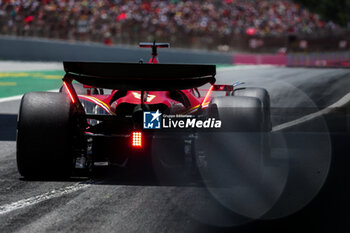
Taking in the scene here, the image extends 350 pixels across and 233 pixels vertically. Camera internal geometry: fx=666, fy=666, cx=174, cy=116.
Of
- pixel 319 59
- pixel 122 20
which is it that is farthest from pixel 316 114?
pixel 319 59

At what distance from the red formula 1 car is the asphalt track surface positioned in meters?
0.28

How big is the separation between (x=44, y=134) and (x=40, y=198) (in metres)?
0.79

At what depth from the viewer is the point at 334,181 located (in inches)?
261

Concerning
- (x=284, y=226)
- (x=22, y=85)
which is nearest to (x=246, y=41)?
(x=22, y=85)

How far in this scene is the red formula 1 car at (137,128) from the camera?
6.40m

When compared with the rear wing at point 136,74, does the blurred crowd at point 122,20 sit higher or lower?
lower

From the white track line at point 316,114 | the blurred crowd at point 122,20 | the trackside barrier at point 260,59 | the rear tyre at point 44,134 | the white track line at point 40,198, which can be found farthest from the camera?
the trackside barrier at point 260,59

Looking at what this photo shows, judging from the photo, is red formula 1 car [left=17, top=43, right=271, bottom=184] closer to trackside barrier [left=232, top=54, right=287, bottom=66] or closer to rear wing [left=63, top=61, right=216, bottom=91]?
rear wing [left=63, top=61, right=216, bottom=91]

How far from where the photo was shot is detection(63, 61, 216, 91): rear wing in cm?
640

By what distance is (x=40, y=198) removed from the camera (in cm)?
581

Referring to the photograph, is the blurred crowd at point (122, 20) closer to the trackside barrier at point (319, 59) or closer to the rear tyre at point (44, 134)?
the trackside barrier at point (319, 59)

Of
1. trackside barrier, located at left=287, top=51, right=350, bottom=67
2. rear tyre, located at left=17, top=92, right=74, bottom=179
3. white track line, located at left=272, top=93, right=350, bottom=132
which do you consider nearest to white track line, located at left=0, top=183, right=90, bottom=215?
rear tyre, located at left=17, top=92, right=74, bottom=179

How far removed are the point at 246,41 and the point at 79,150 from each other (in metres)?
34.5

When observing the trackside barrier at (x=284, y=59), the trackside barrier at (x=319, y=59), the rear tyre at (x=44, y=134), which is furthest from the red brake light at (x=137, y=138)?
the trackside barrier at (x=319, y=59)
